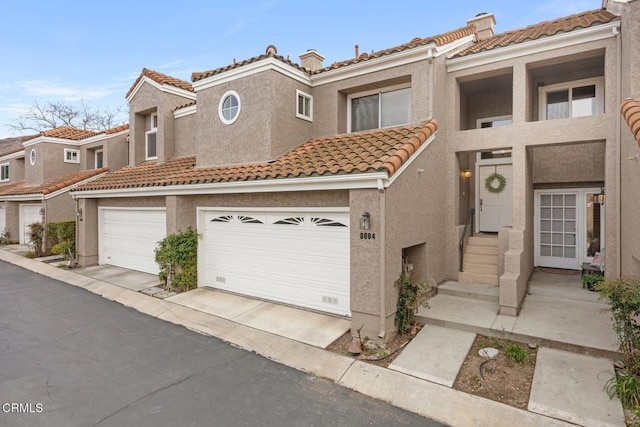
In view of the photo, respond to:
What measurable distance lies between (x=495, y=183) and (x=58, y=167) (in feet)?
77.0

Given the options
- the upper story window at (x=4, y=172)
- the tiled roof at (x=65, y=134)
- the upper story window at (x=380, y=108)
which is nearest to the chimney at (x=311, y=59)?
the upper story window at (x=380, y=108)

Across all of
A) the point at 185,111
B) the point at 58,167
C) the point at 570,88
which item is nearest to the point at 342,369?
the point at 570,88

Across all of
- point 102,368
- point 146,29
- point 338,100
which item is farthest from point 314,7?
point 102,368

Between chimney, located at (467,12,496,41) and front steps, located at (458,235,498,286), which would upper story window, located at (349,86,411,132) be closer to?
front steps, located at (458,235,498,286)

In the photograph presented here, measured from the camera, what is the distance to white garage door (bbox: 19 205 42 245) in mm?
18131

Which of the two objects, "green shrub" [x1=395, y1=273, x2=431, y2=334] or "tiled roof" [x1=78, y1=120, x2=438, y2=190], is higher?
"tiled roof" [x1=78, y1=120, x2=438, y2=190]

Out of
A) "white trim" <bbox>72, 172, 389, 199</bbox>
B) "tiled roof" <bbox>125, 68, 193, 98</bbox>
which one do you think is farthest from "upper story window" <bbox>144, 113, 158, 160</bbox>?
"white trim" <bbox>72, 172, 389, 199</bbox>

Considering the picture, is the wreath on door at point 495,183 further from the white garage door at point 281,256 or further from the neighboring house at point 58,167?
the neighboring house at point 58,167

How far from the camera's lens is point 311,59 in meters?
12.0

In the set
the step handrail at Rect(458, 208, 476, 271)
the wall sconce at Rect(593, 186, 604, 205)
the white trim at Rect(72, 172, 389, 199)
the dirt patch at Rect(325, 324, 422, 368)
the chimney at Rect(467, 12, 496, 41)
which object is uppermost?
the chimney at Rect(467, 12, 496, 41)

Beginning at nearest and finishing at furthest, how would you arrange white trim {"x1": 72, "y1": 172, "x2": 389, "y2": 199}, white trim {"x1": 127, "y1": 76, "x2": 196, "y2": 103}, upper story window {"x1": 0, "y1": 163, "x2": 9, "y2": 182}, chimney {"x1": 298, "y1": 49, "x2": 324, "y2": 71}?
white trim {"x1": 72, "y1": 172, "x2": 389, "y2": 199} → chimney {"x1": 298, "y1": 49, "x2": 324, "y2": 71} → white trim {"x1": 127, "y1": 76, "x2": 196, "y2": 103} → upper story window {"x1": 0, "y1": 163, "x2": 9, "y2": 182}

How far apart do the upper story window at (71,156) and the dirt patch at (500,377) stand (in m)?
23.8

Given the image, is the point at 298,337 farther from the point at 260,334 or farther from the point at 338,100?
the point at 338,100

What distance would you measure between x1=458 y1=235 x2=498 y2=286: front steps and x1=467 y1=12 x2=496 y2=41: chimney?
7.46m
